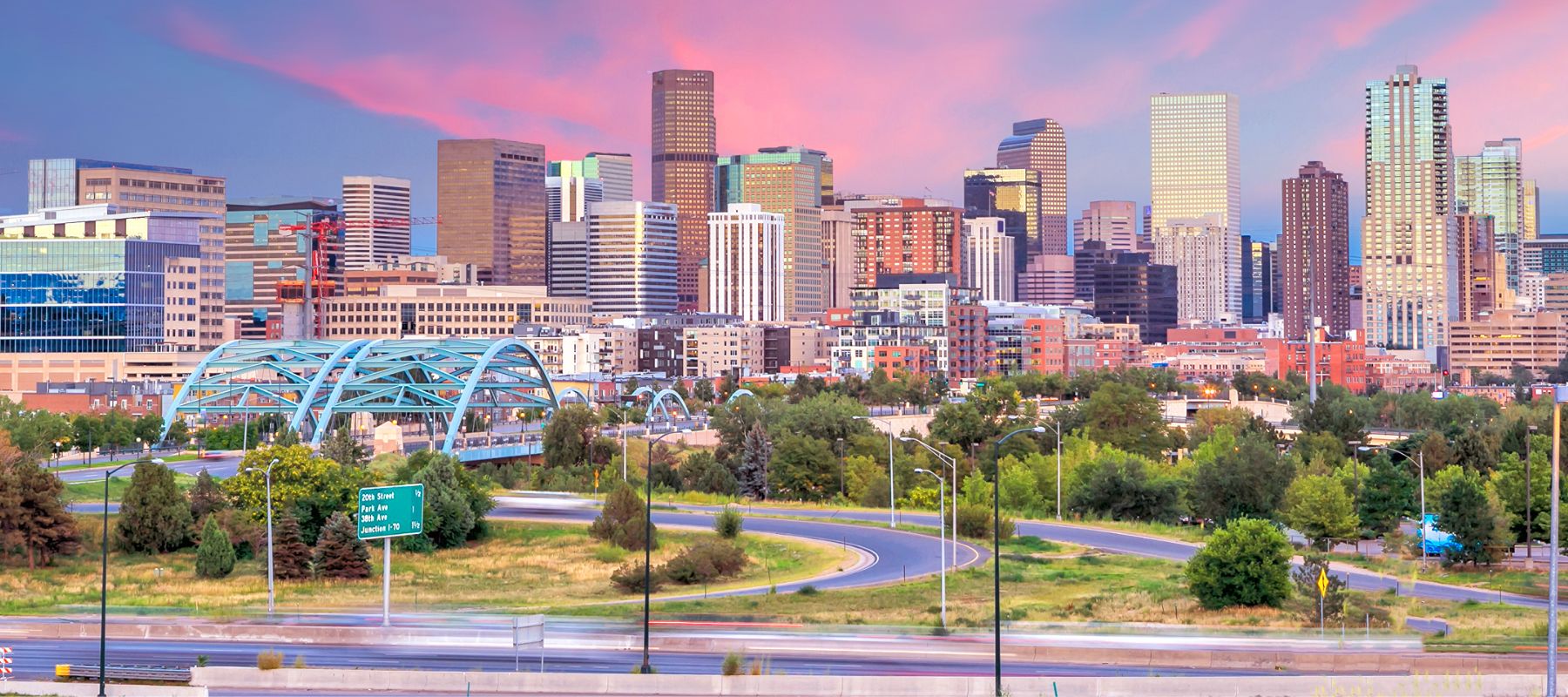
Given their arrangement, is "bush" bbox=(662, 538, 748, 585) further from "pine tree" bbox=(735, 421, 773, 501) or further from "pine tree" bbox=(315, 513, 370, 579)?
"pine tree" bbox=(735, 421, 773, 501)

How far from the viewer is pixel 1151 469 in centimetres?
11156

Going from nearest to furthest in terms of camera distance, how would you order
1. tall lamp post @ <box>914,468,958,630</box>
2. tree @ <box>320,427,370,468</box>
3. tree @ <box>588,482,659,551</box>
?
tall lamp post @ <box>914,468,958,630</box>, tree @ <box>588,482,659,551</box>, tree @ <box>320,427,370,468</box>

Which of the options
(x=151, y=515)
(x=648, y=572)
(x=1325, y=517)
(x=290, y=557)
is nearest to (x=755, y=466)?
(x=1325, y=517)

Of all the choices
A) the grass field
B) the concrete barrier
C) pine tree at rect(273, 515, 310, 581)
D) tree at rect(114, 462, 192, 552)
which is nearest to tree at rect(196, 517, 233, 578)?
the grass field

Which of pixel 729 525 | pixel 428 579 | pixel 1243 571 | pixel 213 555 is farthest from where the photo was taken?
pixel 729 525

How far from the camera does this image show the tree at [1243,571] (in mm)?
60062

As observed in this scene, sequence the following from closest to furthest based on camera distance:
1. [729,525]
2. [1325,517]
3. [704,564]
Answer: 1. [704,564]
2. [729,525]
3. [1325,517]

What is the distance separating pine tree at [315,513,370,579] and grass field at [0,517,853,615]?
757 mm

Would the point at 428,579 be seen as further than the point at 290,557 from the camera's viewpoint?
Result: Yes

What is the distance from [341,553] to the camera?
230ft

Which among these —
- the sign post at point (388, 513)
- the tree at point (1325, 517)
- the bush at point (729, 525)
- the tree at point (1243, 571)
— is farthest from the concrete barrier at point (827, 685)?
the tree at point (1325, 517)

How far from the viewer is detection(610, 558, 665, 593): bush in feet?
217

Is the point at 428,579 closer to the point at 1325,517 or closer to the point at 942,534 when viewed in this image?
the point at 942,534

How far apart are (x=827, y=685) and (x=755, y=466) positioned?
255ft
